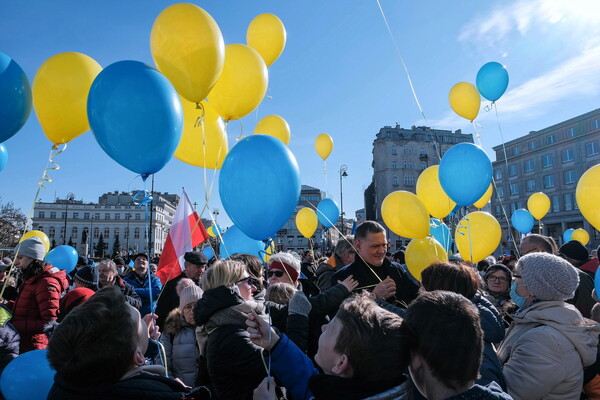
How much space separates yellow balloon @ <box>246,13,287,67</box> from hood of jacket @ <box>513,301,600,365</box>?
4771 millimetres

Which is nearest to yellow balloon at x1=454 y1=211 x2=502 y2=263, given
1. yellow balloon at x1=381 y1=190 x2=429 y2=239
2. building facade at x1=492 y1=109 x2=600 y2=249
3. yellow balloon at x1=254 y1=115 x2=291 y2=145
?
yellow balloon at x1=381 y1=190 x2=429 y2=239

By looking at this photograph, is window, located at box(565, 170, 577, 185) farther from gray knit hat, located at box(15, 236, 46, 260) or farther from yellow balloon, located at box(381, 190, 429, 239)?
gray knit hat, located at box(15, 236, 46, 260)

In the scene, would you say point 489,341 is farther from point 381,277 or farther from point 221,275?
point 221,275

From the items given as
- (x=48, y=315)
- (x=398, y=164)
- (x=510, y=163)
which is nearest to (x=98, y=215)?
(x=398, y=164)

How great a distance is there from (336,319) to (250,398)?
961 millimetres

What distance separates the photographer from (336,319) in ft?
5.40

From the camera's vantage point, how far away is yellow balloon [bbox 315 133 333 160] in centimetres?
953

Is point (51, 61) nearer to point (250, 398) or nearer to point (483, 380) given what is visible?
point (250, 398)

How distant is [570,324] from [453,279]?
661 mm

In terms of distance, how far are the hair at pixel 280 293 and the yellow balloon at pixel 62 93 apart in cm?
228

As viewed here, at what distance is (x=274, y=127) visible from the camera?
5.48 meters

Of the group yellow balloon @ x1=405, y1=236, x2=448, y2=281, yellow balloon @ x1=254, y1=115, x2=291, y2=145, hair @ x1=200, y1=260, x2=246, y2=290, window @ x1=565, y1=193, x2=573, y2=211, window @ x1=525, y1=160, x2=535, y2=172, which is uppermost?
window @ x1=525, y1=160, x2=535, y2=172

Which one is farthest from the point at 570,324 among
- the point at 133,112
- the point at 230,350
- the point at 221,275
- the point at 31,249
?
the point at 31,249

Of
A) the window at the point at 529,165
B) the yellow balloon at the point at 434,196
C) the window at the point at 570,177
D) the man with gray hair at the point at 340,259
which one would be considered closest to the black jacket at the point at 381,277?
the man with gray hair at the point at 340,259
